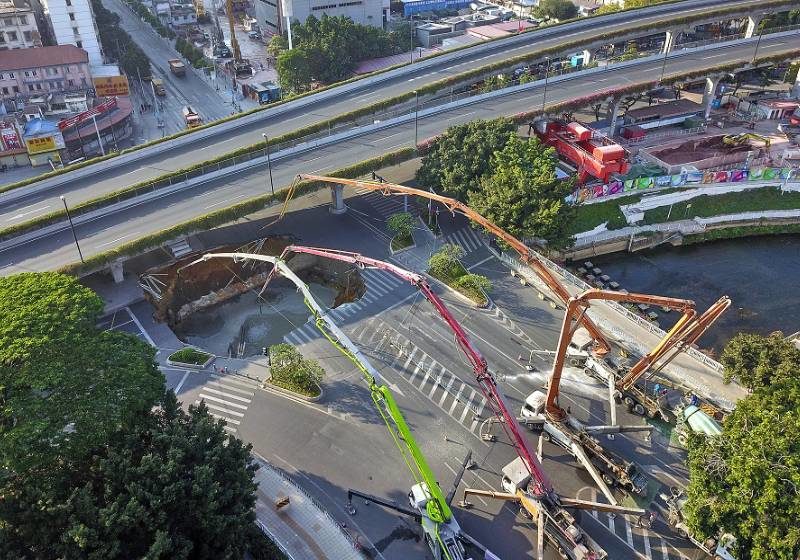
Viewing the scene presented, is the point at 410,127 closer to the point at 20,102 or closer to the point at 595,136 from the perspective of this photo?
the point at 595,136

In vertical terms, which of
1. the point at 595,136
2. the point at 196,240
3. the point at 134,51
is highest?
the point at 134,51

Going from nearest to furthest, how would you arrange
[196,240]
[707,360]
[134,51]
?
[707,360], [196,240], [134,51]

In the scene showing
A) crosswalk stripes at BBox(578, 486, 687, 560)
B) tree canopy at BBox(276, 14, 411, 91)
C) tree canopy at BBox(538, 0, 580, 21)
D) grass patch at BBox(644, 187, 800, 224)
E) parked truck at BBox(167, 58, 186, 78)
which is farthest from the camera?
tree canopy at BBox(538, 0, 580, 21)

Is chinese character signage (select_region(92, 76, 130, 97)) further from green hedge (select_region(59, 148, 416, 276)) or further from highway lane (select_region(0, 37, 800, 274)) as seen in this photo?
green hedge (select_region(59, 148, 416, 276))

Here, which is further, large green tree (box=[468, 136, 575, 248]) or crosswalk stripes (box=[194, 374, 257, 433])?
large green tree (box=[468, 136, 575, 248])

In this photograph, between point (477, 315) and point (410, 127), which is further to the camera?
point (410, 127)

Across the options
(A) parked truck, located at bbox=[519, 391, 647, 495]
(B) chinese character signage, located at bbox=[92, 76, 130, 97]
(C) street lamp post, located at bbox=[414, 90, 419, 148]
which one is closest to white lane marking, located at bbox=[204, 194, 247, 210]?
(C) street lamp post, located at bbox=[414, 90, 419, 148]

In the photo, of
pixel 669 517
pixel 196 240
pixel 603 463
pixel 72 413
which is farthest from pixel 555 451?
pixel 196 240
